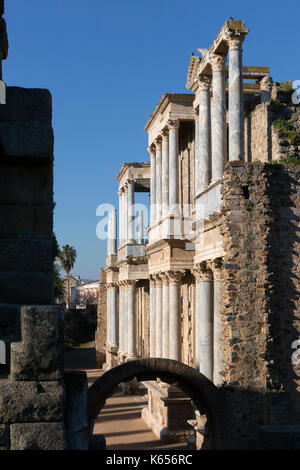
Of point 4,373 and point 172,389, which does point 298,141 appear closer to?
point 172,389

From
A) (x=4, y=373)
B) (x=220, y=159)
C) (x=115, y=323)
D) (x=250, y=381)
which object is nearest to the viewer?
(x=4, y=373)

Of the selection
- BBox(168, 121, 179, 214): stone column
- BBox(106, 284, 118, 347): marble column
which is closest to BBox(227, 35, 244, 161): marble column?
BBox(168, 121, 179, 214): stone column

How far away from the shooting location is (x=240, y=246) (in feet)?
50.2

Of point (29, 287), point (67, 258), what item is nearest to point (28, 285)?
point (29, 287)

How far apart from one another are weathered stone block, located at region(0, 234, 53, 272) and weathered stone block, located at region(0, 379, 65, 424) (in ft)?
3.10

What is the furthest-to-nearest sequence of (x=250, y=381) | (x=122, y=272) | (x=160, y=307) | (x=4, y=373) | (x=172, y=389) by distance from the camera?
(x=122, y=272), (x=160, y=307), (x=172, y=389), (x=250, y=381), (x=4, y=373)

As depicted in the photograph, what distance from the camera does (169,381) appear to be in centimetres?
1591

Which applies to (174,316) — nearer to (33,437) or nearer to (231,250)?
(231,250)

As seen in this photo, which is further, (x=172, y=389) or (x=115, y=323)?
(x=115, y=323)

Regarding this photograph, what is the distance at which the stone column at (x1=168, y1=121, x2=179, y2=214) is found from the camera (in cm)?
2470

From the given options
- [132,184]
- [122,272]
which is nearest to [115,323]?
[122,272]

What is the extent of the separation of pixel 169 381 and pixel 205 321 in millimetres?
3363

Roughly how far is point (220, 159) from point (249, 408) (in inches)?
290

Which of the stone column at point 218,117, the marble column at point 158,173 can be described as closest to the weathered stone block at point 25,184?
the stone column at point 218,117
